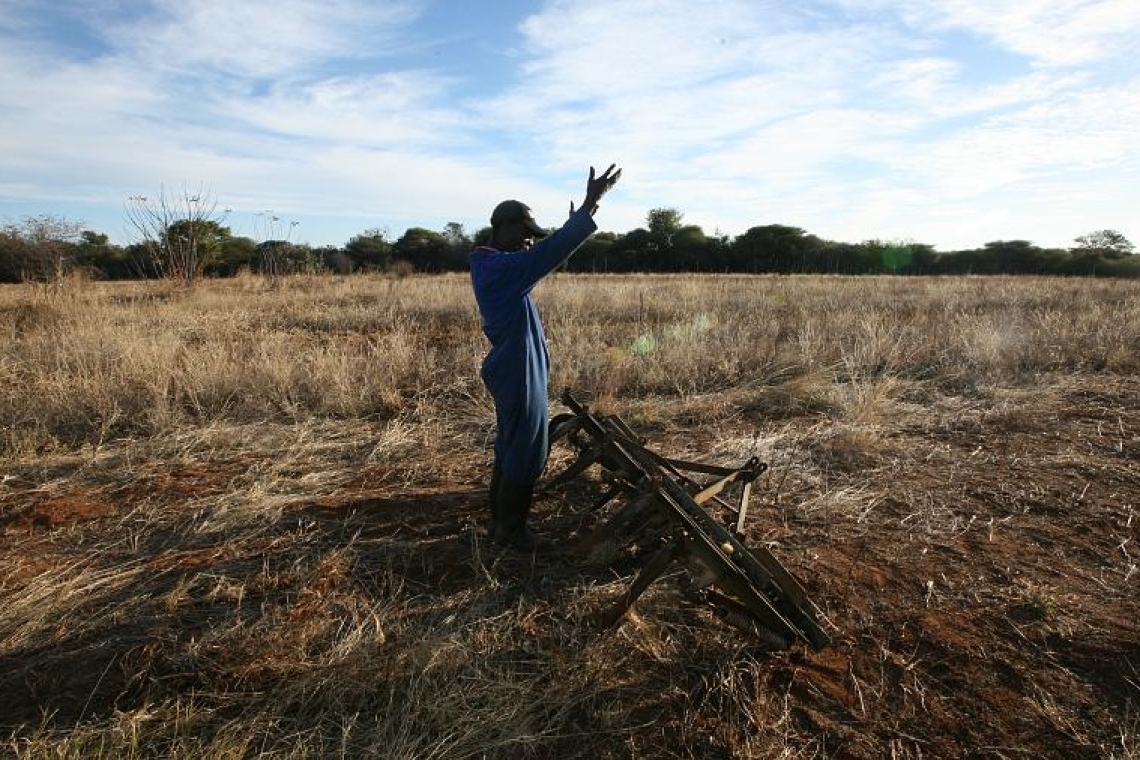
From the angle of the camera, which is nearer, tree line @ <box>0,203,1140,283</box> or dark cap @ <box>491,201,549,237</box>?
dark cap @ <box>491,201,549,237</box>

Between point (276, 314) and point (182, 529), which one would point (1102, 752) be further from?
point (276, 314)

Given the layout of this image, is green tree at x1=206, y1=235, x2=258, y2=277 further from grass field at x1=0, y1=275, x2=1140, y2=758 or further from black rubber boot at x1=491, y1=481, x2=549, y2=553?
black rubber boot at x1=491, y1=481, x2=549, y2=553

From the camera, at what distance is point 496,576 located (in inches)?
131

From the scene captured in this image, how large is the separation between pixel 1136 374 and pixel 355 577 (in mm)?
8747

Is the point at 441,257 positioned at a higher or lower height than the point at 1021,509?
higher

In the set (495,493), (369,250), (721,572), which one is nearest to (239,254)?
(369,250)

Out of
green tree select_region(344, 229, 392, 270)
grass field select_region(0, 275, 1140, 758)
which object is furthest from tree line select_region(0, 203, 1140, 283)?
grass field select_region(0, 275, 1140, 758)

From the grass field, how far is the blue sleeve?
1.48 meters

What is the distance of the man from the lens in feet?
9.91

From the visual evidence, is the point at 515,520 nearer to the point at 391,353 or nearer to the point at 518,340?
the point at 518,340

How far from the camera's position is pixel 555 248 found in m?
2.97

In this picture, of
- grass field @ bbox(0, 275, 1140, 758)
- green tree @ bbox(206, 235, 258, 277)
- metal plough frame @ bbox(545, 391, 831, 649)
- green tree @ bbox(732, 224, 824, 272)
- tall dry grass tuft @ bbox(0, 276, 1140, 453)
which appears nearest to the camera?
grass field @ bbox(0, 275, 1140, 758)

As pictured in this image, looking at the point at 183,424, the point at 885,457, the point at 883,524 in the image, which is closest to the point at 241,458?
the point at 183,424

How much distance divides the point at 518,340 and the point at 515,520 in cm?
99
